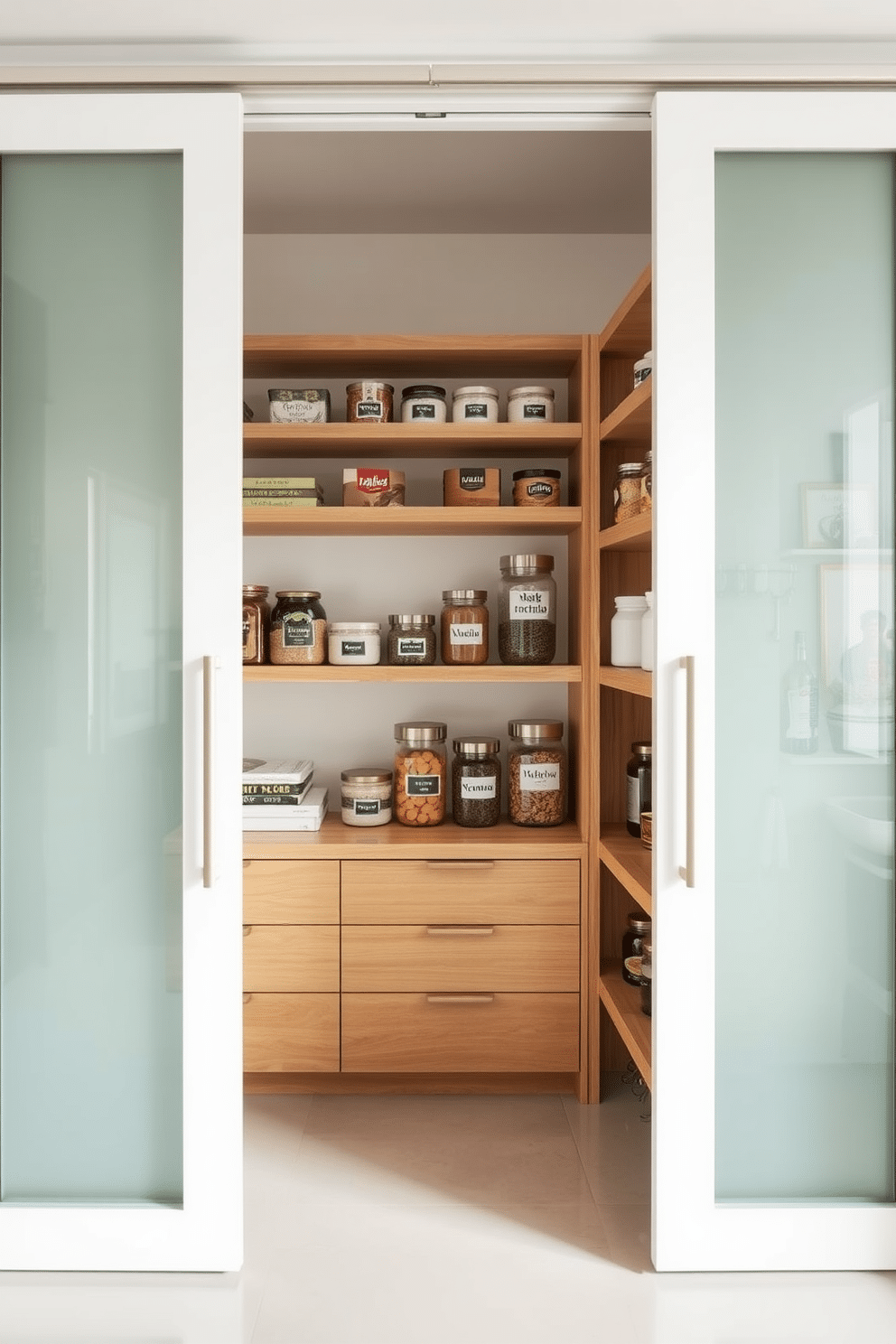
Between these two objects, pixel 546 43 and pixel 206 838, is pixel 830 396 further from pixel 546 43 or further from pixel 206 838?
pixel 206 838

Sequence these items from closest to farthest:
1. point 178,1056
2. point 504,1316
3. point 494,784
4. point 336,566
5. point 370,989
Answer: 1. point 504,1316
2. point 178,1056
3. point 370,989
4. point 494,784
5. point 336,566

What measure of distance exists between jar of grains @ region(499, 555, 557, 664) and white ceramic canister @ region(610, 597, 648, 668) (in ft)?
0.84

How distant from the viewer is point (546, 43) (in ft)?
5.62

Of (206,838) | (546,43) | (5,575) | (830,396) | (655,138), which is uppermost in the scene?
(546,43)

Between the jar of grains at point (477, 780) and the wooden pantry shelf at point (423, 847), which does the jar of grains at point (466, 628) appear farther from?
the wooden pantry shelf at point (423, 847)

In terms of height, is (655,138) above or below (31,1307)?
above

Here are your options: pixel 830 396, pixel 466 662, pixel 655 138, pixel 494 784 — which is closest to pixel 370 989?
pixel 494 784

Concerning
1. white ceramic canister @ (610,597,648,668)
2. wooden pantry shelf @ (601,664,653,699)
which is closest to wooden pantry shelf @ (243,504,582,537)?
white ceramic canister @ (610,597,648,668)

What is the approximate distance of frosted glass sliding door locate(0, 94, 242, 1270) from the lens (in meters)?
1.72

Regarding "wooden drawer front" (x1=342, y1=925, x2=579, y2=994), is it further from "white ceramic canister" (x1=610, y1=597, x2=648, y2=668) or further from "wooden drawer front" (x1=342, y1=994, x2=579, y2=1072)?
"white ceramic canister" (x1=610, y1=597, x2=648, y2=668)

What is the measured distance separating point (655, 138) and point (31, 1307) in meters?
2.38

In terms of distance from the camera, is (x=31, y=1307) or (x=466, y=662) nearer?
(x=31, y=1307)

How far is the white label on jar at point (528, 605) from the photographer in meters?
2.56

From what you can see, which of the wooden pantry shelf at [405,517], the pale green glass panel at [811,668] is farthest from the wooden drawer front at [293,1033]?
the wooden pantry shelf at [405,517]
